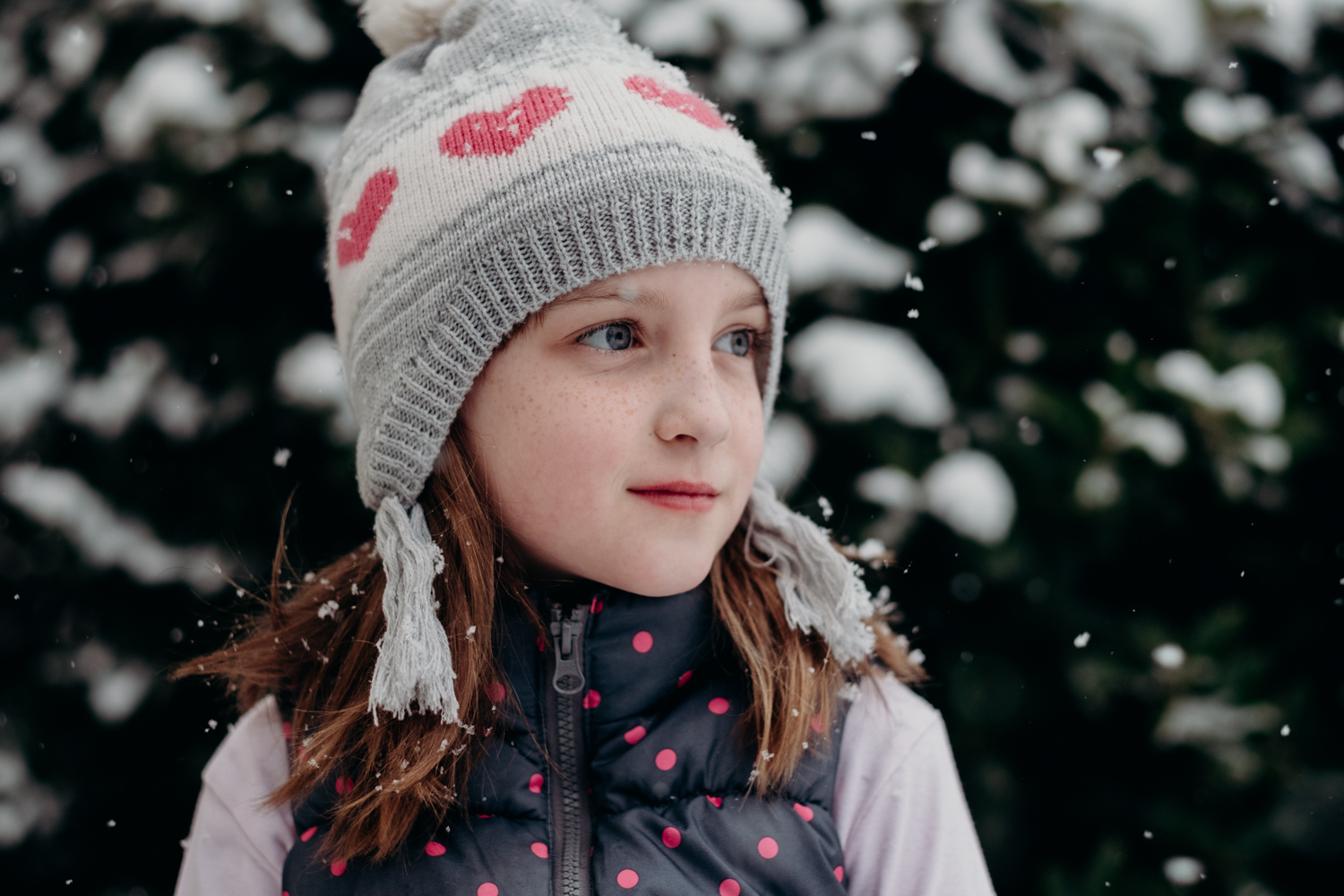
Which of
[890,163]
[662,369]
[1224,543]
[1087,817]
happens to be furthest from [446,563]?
[1224,543]

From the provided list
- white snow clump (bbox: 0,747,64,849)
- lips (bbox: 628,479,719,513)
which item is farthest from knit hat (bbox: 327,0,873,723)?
white snow clump (bbox: 0,747,64,849)

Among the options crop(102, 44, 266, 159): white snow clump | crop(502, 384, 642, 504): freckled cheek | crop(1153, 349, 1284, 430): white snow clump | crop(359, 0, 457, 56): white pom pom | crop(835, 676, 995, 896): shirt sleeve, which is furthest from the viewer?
crop(102, 44, 266, 159): white snow clump

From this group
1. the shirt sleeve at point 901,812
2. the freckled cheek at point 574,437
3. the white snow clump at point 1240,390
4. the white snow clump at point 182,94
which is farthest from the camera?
the white snow clump at point 182,94

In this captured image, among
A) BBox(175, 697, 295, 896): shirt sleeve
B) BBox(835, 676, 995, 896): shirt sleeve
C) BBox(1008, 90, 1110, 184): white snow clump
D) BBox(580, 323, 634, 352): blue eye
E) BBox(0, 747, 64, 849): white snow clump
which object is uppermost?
BBox(1008, 90, 1110, 184): white snow clump

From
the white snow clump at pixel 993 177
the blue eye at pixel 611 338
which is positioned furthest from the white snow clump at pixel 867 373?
the blue eye at pixel 611 338

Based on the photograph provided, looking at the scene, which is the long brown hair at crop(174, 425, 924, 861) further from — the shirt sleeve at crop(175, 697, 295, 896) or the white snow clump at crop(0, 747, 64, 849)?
the white snow clump at crop(0, 747, 64, 849)

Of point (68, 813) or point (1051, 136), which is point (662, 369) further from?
point (68, 813)

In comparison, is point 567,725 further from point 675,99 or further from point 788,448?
point 675,99

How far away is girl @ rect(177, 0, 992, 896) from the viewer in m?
1.02

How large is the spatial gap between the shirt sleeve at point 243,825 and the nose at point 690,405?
721mm

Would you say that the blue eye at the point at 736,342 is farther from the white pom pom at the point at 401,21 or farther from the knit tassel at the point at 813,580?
the white pom pom at the point at 401,21

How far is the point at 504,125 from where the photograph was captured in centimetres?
106

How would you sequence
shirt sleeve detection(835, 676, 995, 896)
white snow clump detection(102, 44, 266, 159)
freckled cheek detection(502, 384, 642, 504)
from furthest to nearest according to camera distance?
white snow clump detection(102, 44, 266, 159)
shirt sleeve detection(835, 676, 995, 896)
freckled cheek detection(502, 384, 642, 504)

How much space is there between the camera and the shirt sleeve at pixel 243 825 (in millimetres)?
1180
